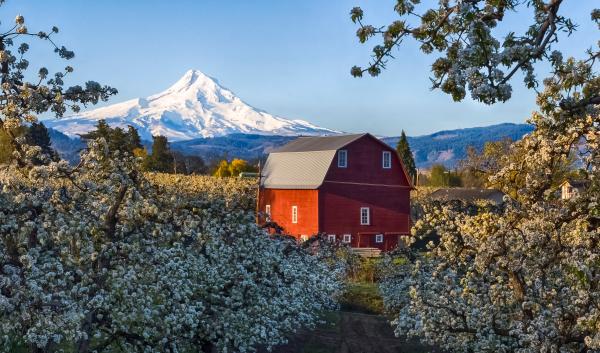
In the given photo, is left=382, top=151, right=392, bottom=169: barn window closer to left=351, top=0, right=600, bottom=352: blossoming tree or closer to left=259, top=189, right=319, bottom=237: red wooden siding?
left=259, top=189, right=319, bottom=237: red wooden siding

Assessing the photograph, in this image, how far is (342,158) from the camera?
5216 centimetres

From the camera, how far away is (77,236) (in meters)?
11.1

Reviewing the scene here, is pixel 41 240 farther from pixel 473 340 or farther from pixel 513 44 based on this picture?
pixel 473 340

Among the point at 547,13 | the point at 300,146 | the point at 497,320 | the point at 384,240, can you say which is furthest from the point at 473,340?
the point at 300,146

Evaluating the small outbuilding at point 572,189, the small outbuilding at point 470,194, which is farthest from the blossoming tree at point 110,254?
the small outbuilding at point 470,194

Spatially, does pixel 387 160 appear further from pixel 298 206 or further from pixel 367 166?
pixel 298 206

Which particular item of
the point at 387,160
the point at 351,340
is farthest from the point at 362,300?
the point at 387,160

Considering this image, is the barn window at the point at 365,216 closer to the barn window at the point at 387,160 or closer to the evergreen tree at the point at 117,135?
the barn window at the point at 387,160

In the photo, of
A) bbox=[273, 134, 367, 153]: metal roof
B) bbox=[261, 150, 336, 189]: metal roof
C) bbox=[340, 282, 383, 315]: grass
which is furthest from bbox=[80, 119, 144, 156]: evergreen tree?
bbox=[273, 134, 367, 153]: metal roof

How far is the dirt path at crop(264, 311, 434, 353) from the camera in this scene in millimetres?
20781

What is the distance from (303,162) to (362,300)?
26681 millimetres

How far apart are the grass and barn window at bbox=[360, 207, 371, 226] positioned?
21906 mm

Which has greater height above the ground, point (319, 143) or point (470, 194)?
point (319, 143)

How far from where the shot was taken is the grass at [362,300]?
2735cm
